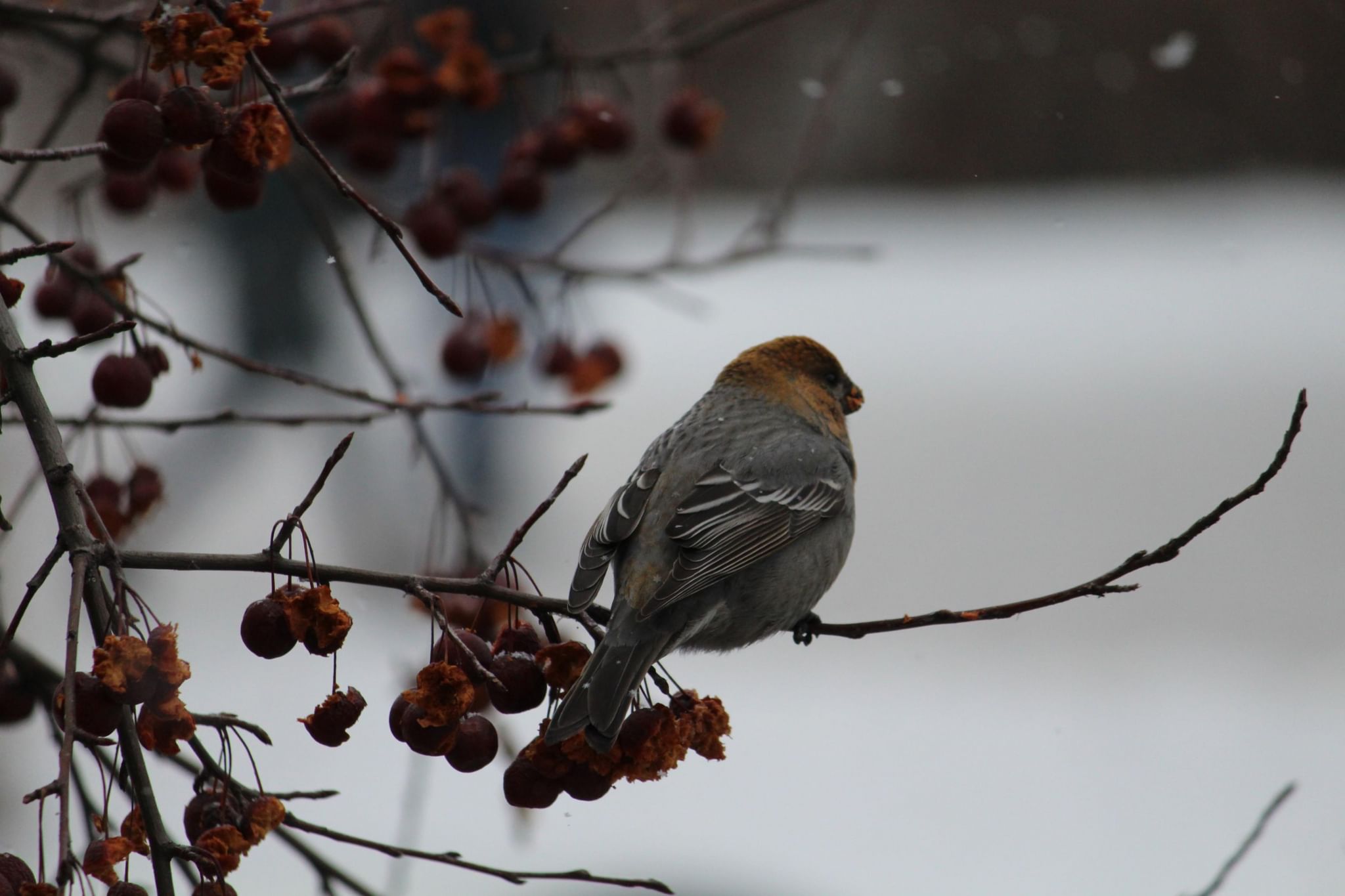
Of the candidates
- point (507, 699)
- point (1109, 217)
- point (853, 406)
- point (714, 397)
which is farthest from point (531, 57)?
point (1109, 217)

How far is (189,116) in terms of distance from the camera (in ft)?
5.91

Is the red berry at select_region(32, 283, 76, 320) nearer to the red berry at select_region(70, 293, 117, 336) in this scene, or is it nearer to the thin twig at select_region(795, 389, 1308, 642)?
the red berry at select_region(70, 293, 117, 336)

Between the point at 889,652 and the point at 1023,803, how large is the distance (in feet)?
7.04

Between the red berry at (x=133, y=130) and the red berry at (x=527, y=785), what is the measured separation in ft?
3.15

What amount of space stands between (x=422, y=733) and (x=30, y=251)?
0.72 meters

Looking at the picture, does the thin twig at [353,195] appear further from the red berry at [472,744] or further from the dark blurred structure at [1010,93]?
the dark blurred structure at [1010,93]

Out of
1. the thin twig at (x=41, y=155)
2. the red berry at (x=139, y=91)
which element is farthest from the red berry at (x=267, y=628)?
the red berry at (x=139, y=91)

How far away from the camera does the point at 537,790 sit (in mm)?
1802

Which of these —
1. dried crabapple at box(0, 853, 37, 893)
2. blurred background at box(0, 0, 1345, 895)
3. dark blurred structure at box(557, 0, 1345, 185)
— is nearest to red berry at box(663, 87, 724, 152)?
blurred background at box(0, 0, 1345, 895)

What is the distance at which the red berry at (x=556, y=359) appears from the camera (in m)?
3.51

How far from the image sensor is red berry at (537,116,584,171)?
10.3 feet

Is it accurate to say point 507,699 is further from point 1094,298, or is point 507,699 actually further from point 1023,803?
point 1094,298

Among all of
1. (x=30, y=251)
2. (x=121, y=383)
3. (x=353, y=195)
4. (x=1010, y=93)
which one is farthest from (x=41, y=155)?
(x=1010, y=93)

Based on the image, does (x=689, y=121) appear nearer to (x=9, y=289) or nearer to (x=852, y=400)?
(x=852, y=400)
